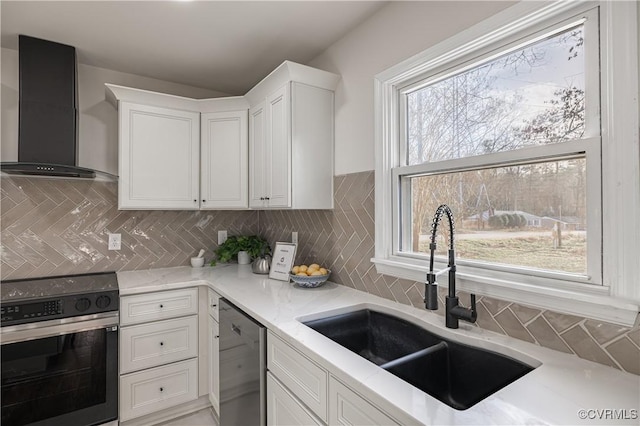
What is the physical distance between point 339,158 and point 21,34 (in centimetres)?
217

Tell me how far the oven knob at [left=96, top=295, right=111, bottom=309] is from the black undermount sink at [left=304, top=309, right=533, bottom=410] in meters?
1.30

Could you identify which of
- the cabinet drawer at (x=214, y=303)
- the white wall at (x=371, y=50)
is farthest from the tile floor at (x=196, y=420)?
the white wall at (x=371, y=50)

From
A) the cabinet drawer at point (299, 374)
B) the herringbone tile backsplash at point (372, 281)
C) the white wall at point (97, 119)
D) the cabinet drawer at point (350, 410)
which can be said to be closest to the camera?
the cabinet drawer at point (350, 410)

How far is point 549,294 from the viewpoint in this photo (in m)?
1.10

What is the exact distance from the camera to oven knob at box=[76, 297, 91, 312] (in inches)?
73.0

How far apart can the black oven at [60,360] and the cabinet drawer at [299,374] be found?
3.82ft

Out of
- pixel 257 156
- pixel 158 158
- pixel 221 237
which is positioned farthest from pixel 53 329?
pixel 257 156

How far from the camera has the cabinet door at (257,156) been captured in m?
2.35

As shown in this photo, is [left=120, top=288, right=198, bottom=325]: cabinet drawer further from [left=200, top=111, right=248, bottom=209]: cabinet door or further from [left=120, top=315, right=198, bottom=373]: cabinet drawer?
[left=200, top=111, right=248, bottom=209]: cabinet door

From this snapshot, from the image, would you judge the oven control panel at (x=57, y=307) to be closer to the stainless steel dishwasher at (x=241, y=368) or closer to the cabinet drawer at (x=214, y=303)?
the cabinet drawer at (x=214, y=303)

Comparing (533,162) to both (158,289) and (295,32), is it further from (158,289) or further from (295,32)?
(158,289)

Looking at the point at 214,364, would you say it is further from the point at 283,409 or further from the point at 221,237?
the point at 221,237

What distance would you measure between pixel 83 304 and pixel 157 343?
504mm

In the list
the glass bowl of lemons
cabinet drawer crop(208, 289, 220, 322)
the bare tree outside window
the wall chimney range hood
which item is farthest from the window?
the wall chimney range hood
